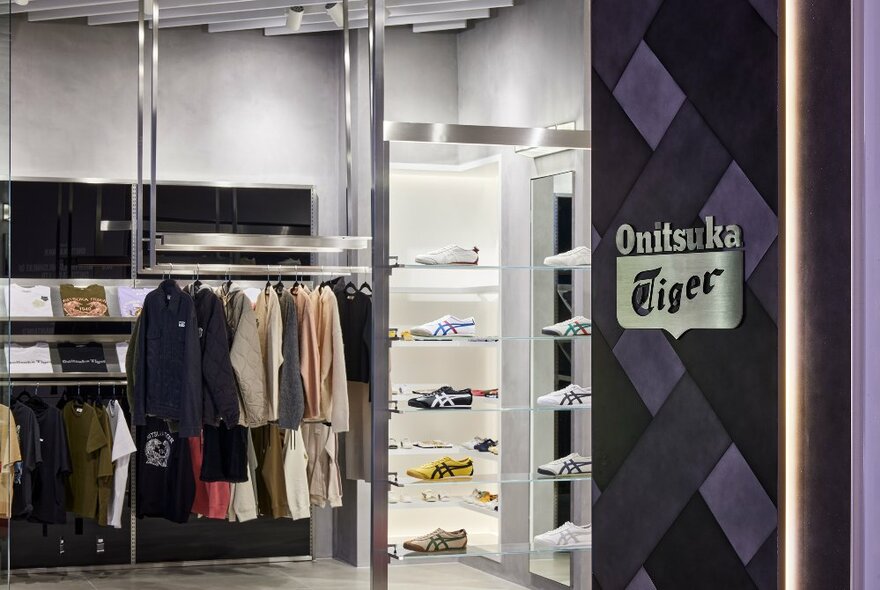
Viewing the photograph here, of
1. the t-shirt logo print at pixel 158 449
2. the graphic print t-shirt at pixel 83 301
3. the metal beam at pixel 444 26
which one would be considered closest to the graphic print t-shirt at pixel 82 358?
the graphic print t-shirt at pixel 83 301

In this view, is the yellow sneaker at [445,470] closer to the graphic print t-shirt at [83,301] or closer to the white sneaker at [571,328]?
the white sneaker at [571,328]

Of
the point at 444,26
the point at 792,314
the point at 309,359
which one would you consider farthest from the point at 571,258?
the point at 444,26

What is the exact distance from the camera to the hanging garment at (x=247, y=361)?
570 centimetres

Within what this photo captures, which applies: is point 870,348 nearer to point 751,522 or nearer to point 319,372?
point 751,522

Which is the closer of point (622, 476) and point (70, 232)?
point (622, 476)

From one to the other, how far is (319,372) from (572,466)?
160 centimetres

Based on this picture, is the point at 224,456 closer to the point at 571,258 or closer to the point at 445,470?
the point at 445,470

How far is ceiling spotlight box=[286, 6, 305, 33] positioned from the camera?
21.6 feet

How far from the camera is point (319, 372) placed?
588cm

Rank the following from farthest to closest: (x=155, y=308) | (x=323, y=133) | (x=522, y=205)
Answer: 1. (x=323, y=133)
2. (x=155, y=308)
3. (x=522, y=205)

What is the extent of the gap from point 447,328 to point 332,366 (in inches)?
53.1

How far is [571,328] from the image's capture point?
16.1ft

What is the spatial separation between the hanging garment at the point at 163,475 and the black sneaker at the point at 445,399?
2.18 m

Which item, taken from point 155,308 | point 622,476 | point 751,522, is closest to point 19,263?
point 155,308
